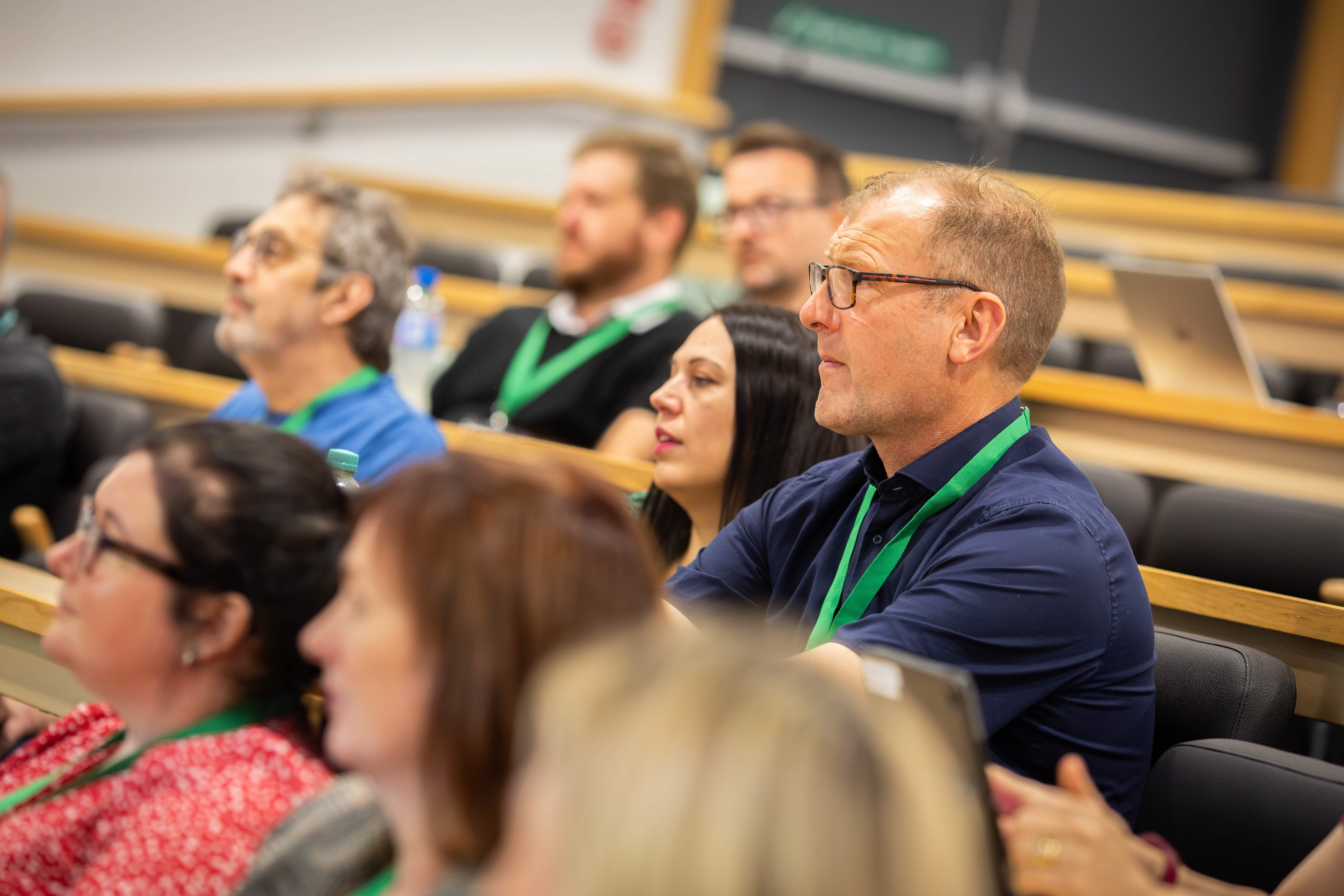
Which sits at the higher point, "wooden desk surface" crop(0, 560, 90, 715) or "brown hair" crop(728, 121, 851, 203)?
"brown hair" crop(728, 121, 851, 203)

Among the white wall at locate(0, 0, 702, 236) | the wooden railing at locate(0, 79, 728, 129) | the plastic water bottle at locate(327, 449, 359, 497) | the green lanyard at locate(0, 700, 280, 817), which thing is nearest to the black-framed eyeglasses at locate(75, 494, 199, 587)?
the green lanyard at locate(0, 700, 280, 817)

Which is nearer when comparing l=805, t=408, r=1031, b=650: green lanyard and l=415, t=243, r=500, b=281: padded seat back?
l=805, t=408, r=1031, b=650: green lanyard

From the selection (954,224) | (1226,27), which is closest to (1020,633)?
(954,224)

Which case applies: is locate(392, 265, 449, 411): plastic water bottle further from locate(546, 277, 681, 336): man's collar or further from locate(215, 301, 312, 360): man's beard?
locate(215, 301, 312, 360): man's beard

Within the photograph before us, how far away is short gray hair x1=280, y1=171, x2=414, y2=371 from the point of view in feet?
8.34

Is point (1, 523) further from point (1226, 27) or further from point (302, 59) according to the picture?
point (1226, 27)

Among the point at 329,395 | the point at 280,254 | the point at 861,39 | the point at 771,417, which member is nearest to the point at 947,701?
the point at 771,417

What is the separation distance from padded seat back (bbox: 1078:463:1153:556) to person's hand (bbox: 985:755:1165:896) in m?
1.29

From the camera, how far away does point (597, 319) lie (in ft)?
10.2

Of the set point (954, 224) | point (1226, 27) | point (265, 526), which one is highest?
point (1226, 27)

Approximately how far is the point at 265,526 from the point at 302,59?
17.5 ft

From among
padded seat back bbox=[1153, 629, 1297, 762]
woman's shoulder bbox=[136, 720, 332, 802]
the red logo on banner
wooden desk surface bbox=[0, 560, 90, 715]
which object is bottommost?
wooden desk surface bbox=[0, 560, 90, 715]

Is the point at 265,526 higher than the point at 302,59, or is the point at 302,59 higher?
the point at 302,59

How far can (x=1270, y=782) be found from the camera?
3.96 ft
